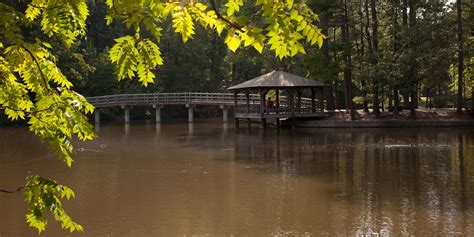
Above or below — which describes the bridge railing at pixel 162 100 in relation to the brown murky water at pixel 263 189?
above

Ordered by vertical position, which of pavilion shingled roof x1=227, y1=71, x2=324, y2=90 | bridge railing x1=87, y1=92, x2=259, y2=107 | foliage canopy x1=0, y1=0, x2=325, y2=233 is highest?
pavilion shingled roof x1=227, y1=71, x2=324, y2=90

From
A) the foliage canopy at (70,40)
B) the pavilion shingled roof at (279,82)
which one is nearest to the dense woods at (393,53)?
the pavilion shingled roof at (279,82)

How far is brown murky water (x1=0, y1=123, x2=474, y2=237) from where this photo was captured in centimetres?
782

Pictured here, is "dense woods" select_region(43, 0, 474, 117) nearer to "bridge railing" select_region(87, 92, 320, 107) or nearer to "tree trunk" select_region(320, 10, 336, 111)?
"tree trunk" select_region(320, 10, 336, 111)

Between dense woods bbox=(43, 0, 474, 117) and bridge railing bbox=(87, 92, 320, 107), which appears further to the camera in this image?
bridge railing bbox=(87, 92, 320, 107)

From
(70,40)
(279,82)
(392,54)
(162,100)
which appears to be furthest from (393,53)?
(70,40)

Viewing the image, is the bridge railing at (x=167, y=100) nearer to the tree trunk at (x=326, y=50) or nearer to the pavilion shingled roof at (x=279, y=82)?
the tree trunk at (x=326, y=50)

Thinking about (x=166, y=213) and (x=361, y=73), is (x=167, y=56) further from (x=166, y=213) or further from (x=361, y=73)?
(x=166, y=213)

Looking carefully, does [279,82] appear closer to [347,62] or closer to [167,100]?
[347,62]

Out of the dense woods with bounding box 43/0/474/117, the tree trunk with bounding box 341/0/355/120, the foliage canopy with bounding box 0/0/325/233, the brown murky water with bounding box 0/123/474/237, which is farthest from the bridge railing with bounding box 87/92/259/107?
the foliage canopy with bounding box 0/0/325/233

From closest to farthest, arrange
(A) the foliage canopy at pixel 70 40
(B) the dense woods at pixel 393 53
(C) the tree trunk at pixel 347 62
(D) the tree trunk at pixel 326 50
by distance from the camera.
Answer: (A) the foliage canopy at pixel 70 40, (B) the dense woods at pixel 393 53, (C) the tree trunk at pixel 347 62, (D) the tree trunk at pixel 326 50

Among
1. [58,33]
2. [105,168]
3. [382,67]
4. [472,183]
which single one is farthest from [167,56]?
Answer: [58,33]

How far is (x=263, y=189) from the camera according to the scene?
10.8m

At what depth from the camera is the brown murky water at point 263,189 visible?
25.7ft
